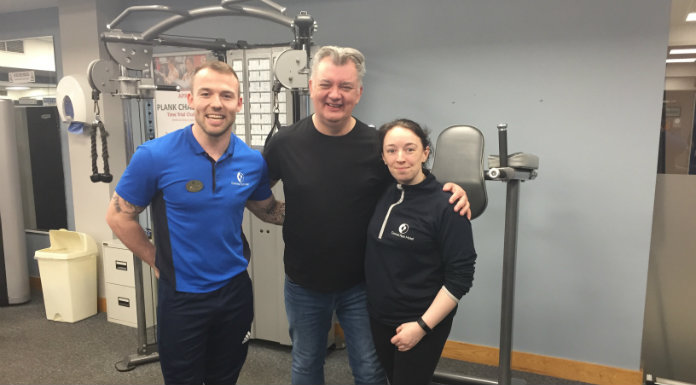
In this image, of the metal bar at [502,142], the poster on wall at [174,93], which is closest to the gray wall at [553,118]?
the metal bar at [502,142]

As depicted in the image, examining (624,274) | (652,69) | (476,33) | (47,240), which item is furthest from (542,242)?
(47,240)

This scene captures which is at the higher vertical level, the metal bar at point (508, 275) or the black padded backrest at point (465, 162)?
the black padded backrest at point (465, 162)

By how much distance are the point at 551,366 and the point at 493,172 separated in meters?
1.44

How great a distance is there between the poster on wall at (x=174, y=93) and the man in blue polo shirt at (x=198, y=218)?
148cm

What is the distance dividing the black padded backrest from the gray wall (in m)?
0.77

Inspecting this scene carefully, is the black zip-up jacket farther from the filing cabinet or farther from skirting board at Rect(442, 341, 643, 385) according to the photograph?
the filing cabinet

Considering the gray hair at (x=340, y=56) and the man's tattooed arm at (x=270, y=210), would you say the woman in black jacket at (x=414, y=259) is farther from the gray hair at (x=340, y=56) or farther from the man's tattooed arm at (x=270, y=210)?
the man's tattooed arm at (x=270, y=210)

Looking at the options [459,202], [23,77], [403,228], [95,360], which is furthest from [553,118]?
[23,77]

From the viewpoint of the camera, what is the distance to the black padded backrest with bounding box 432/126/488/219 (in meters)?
1.89

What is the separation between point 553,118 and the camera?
8.23 feet

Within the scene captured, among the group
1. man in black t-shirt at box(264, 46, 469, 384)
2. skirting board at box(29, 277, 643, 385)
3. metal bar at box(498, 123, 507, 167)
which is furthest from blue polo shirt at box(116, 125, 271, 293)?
skirting board at box(29, 277, 643, 385)

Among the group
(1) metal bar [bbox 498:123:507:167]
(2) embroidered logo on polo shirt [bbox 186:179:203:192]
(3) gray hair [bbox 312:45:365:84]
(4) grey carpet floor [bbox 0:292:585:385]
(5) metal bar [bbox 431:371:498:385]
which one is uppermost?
(3) gray hair [bbox 312:45:365:84]

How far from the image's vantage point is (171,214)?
154cm

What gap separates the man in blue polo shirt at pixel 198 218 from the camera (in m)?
1.51
